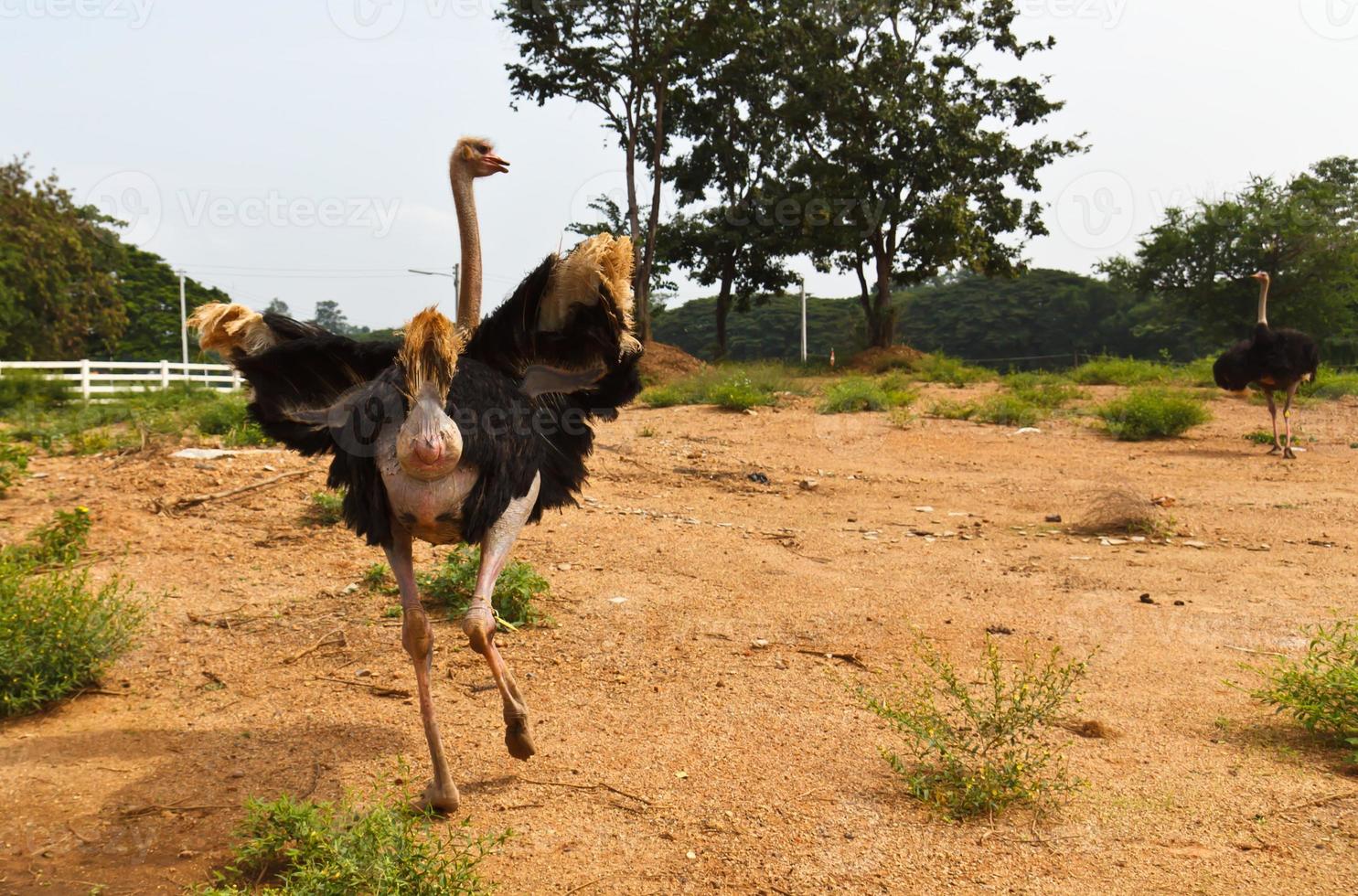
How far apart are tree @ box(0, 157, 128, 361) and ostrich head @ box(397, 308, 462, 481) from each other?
29.5m

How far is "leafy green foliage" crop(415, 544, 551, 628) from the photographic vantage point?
4.85 m

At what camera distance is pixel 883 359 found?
21828 millimetres

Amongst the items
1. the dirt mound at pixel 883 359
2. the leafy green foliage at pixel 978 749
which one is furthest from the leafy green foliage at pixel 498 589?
the dirt mound at pixel 883 359

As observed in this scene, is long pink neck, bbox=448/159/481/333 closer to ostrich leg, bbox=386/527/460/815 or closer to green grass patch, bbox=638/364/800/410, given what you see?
ostrich leg, bbox=386/527/460/815

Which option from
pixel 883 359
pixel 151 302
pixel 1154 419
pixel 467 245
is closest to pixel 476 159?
pixel 467 245

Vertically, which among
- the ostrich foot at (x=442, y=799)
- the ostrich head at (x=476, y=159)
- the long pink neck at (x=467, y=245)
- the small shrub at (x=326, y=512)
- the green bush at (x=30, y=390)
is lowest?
the ostrich foot at (x=442, y=799)

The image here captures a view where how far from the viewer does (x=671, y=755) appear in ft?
11.5

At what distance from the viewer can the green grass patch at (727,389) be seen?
1365 cm

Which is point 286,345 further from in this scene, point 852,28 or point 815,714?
point 852,28

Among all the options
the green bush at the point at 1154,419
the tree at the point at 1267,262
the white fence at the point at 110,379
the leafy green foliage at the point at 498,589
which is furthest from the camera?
the tree at the point at 1267,262

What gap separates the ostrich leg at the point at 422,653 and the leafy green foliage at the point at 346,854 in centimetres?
9

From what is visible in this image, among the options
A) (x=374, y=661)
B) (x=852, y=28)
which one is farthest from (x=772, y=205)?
(x=374, y=661)

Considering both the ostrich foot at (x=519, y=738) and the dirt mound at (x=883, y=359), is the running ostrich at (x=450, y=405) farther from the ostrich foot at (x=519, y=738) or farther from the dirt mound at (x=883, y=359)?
the dirt mound at (x=883, y=359)

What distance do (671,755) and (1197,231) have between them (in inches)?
1125
